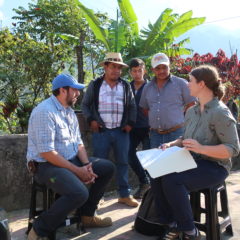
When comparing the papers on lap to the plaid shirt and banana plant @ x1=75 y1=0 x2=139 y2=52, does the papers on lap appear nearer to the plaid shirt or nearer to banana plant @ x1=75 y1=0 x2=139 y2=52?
the plaid shirt

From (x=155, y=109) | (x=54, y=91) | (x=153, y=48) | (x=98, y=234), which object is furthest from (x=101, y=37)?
(x=98, y=234)

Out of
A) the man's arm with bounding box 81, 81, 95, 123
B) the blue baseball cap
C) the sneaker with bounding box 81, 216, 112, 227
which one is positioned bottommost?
the sneaker with bounding box 81, 216, 112, 227

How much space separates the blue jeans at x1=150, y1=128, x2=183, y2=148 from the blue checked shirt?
49.1 inches

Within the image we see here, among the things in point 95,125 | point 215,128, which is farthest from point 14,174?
point 215,128

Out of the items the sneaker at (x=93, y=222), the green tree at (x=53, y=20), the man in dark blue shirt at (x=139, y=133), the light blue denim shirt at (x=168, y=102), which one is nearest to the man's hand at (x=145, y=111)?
the man in dark blue shirt at (x=139, y=133)

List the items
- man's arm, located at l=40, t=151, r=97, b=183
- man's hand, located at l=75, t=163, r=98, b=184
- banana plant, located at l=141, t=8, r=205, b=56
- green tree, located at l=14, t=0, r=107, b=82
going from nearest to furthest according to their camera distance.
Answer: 1. man's arm, located at l=40, t=151, r=97, b=183
2. man's hand, located at l=75, t=163, r=98, b=184
3. banana plant, located at l=141, t=8, r=205, b=56
4. green tree, located at l=14, t=0, r=107, b=82

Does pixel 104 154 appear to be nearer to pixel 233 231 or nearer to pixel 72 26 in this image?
pixel 233 231

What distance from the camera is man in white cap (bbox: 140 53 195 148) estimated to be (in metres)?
4.55

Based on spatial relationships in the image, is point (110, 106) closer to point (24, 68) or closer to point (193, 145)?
point (193, 145)

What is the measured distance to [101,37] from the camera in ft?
27.3

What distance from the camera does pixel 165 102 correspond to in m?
4.58

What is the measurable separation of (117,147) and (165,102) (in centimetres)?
→ 82

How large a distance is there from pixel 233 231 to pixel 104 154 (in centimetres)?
170

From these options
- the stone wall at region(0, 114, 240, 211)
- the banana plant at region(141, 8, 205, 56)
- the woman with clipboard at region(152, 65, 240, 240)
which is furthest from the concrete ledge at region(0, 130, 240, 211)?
the banana plant at region(141, 8, 205, 56)
